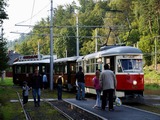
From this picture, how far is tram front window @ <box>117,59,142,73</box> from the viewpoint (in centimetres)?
2052

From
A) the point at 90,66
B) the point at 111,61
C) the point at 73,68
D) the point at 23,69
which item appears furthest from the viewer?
the point at 23,69

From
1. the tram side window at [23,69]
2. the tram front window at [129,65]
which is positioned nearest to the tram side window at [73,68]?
the tram front window at [129,65]

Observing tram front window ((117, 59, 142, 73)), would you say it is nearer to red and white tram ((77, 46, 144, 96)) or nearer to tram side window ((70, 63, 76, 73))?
red and white tram ((77, 46, 144, 96))

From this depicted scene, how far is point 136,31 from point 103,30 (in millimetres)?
17230

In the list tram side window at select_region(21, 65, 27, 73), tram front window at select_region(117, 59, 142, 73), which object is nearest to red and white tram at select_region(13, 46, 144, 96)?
tram front window at select_region(117, 59, 142, 73)

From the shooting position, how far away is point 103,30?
9681 cm

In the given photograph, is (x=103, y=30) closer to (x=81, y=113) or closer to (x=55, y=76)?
(x=55, y=76)

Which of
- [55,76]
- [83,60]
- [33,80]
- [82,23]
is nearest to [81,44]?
[82,23]

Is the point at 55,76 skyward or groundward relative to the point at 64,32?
groundward

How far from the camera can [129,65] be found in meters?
20.6

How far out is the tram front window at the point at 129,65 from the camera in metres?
20.5

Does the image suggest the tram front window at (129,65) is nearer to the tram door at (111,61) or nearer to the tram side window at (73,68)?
the tram door at (111,61)

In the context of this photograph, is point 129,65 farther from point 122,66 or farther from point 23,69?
point 23,69

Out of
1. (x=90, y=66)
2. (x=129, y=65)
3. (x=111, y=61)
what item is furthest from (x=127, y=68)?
(x=90, y=66)
